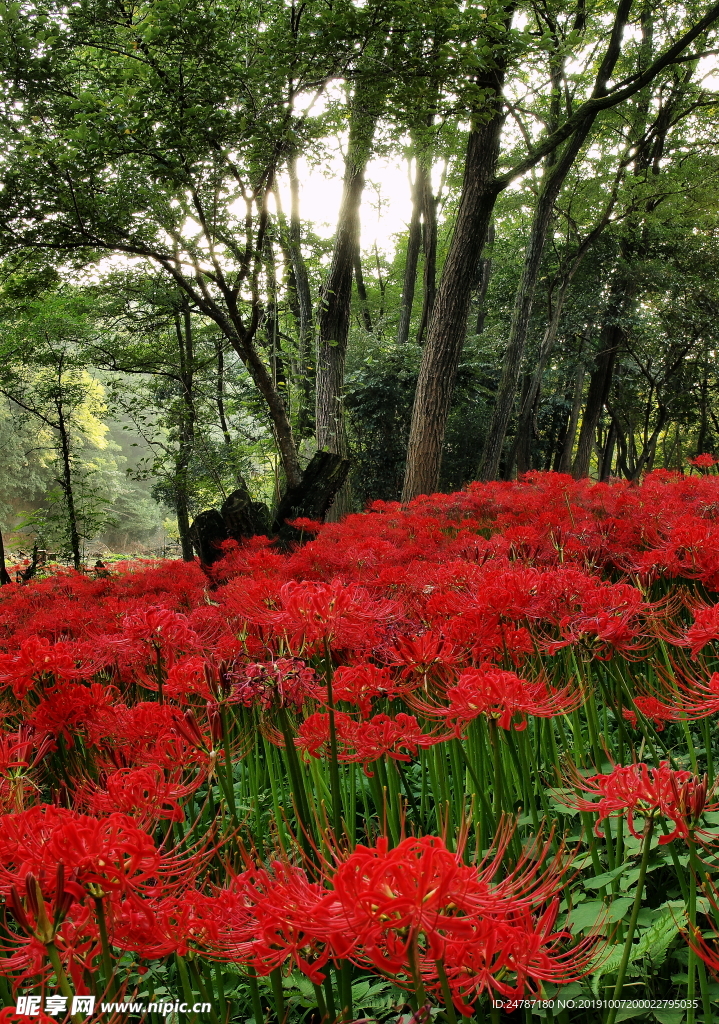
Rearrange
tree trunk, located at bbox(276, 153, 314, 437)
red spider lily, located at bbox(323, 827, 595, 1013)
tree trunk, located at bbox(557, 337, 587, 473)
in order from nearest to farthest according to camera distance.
A: 1. red spider lily, located at bbox(323, 827, 595, 1013)
2. tree trunk, located at bbox(276, 153, 314, 437)
3. tree trunk, located at bbox(557, 337, 587, 473)

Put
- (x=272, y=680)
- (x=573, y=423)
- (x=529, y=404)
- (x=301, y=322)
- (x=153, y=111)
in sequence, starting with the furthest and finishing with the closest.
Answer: (x=573, y=423) < (x=529, y=404) < (x=301, y=322) < (x=153, y=111) < (x=272, y=680)

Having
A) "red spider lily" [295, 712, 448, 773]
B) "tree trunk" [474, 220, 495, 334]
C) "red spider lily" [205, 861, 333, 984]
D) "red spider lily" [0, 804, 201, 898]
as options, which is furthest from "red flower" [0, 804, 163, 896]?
"tree trunk" [474, 220, 495, 334]

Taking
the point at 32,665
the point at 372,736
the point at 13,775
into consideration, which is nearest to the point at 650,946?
the point at 372,736

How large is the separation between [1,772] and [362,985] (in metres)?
0.90

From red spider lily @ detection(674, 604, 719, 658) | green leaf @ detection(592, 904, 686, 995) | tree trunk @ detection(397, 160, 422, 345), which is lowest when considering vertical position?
green leaf @ detection(592, 904, 686, 995)

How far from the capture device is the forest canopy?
5.15 m

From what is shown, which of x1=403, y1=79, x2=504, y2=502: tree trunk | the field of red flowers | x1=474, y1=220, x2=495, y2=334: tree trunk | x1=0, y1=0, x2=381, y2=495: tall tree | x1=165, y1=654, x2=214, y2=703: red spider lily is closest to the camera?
the field of red flowers

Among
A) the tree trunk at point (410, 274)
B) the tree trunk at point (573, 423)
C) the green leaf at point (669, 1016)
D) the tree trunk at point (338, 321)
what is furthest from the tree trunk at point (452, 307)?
the tree trunk at point (410, 274)

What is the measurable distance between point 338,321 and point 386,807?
8.11 metres

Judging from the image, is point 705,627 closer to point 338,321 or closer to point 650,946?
point 650,946

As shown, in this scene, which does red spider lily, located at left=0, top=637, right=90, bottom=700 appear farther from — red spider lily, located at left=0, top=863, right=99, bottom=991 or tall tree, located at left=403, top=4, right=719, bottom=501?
tall tree, located at left=403, top=4, right=719, bottom=501

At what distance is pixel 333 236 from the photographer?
11.4m

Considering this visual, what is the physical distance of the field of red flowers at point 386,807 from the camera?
2.61 ft

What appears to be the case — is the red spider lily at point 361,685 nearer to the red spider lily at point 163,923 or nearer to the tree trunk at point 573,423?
the red spider lily at point 163,923
